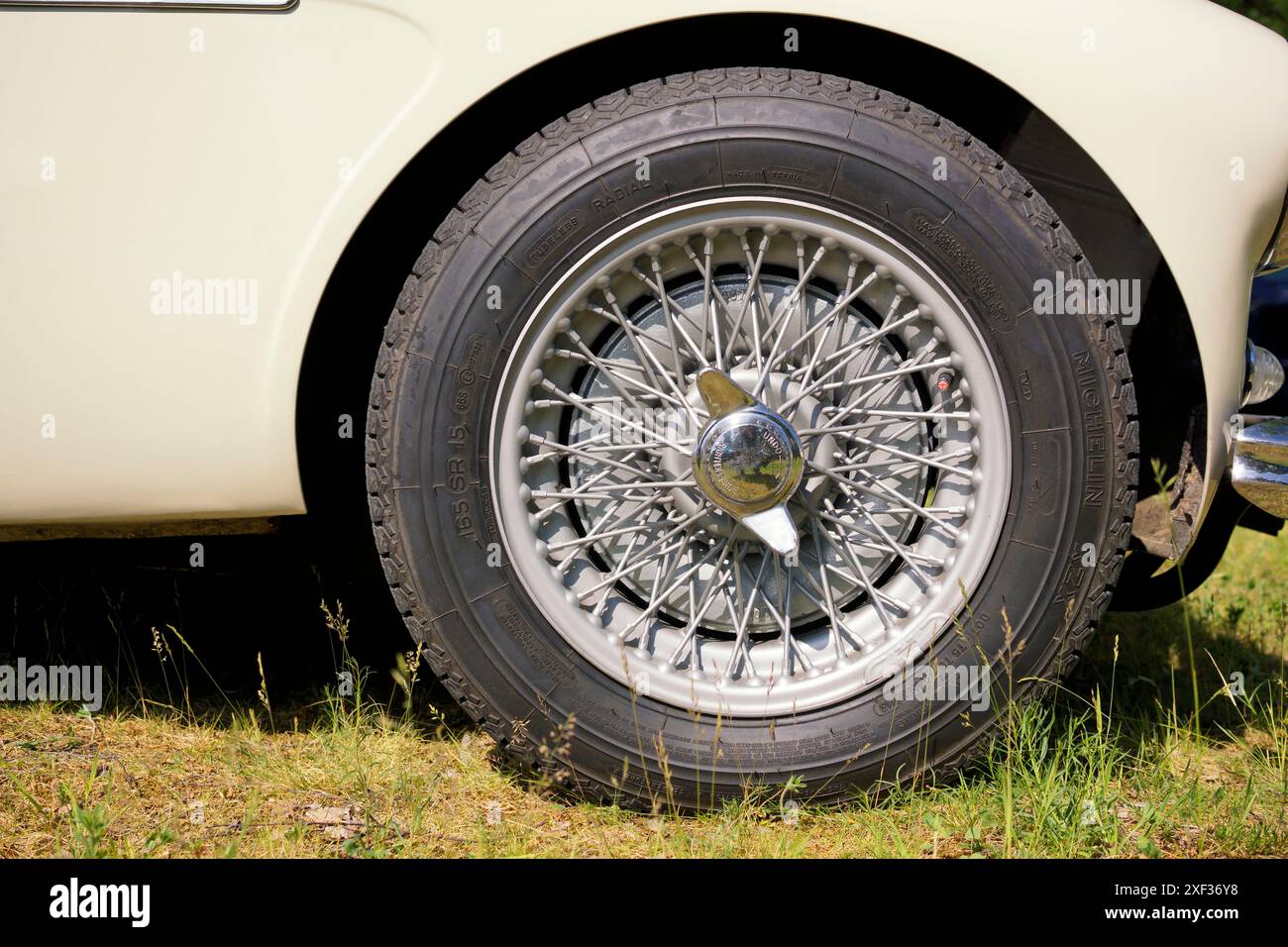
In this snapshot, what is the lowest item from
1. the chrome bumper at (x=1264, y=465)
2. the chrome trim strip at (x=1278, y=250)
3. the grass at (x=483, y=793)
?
the grass at (x=483, y=793)

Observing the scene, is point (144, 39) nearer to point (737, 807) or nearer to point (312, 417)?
point (312, 417)

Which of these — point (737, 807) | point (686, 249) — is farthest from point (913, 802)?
point (686, 249)

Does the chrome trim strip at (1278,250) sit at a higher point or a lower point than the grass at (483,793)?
higher

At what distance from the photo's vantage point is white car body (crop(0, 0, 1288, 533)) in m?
1.75

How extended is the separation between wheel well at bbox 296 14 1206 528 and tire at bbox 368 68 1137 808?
0.39 feet

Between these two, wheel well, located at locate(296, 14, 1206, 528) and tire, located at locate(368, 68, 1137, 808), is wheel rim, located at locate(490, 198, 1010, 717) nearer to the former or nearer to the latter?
tire, located at locate(368, 68, 1137, 808)

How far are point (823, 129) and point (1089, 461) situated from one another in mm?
794

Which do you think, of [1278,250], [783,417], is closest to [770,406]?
[783,417]

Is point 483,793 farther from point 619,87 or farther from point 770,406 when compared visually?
point 619,87

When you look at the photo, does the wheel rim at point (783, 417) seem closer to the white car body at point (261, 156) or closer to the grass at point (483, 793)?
the grass at point (483, 793)

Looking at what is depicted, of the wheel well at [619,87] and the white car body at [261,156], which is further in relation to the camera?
the wheel well at [619,87]

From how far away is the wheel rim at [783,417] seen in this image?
6.21ft

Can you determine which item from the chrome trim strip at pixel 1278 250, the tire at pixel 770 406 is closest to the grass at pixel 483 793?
the tire at pixel 770 406

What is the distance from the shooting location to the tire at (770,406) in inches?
72.2
